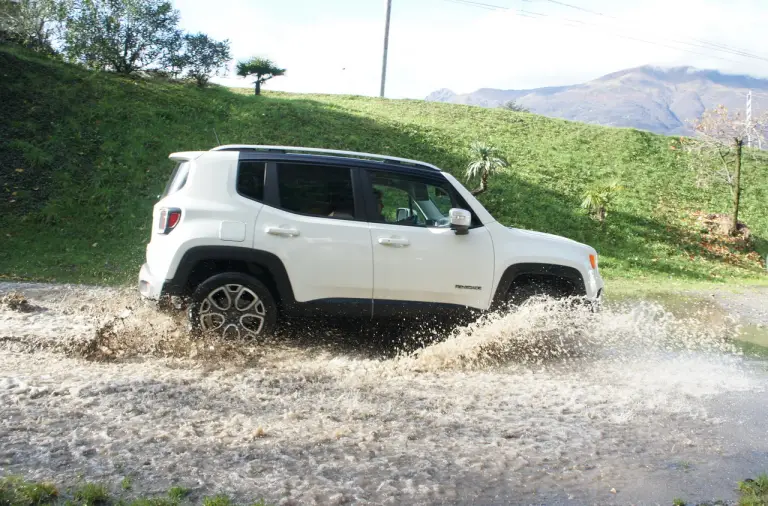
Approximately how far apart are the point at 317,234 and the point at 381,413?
1.90 metres

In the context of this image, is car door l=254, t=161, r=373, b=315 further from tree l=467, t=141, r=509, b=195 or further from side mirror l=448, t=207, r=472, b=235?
tree l=467, t=141, r=509, b=195

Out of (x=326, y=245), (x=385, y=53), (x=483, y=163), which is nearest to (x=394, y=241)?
(x=326, y=245)

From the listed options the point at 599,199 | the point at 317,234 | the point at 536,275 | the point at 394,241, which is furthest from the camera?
the point at 599,199

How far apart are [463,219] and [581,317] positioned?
1.58 m

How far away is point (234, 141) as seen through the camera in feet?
71.2

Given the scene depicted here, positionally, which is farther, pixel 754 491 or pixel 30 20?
pixel 30 20

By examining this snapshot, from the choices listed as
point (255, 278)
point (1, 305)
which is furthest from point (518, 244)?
point (1, 305)

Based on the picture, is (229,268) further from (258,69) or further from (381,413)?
(258,69)

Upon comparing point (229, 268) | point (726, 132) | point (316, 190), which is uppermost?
point (726, 132)

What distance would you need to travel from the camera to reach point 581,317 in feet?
22.0

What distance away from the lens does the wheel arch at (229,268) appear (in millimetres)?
5879

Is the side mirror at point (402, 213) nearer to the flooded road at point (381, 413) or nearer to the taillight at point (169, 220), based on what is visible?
the flooded road at point (381, 413)

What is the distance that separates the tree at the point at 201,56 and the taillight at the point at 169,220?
2269 centimetres

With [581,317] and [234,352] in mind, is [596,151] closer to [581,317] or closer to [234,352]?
[581,317]
